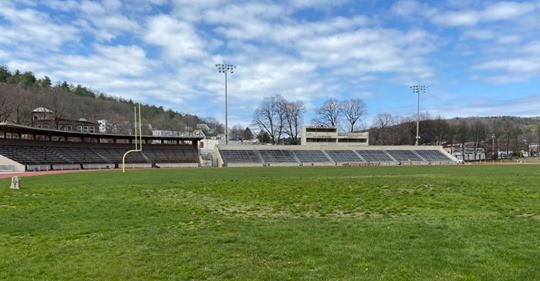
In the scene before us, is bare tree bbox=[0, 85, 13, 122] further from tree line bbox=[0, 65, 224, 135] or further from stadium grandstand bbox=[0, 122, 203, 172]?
stadium grandstand bbox=[0, 122, 203, 172]

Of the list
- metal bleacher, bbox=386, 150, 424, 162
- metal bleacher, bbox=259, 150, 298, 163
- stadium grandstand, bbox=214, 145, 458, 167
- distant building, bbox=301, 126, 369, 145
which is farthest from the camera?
distant building, bbox=301, 126, 369, 145

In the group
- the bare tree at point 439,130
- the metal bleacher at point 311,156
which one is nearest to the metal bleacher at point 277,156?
the metal bleacher at point 311,156

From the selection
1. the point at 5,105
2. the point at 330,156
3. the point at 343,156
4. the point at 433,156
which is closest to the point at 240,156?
the point at 330,156

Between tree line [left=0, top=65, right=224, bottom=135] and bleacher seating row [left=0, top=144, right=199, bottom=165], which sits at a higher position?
tree line [left=0, top=65, right=224, bottom=135]

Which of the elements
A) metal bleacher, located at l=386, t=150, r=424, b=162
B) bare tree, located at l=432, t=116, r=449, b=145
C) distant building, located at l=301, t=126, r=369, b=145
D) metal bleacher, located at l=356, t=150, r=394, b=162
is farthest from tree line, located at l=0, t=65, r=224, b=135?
bare tree, located at l=432, t=116, r=449, b=145

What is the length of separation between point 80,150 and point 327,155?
50.7m

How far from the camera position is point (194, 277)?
19.2 ft

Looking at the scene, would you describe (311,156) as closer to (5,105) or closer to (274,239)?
(5,105)

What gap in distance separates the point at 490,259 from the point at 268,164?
66.3m

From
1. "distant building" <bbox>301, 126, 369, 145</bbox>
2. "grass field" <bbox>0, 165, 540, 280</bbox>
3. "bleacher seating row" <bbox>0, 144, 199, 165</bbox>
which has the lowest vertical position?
"grass field" <bbox>0, 165, 540, 280</bbox>

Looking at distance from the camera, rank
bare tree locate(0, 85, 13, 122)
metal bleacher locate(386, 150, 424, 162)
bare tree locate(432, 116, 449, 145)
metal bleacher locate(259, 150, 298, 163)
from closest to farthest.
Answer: bare tree locate(0, 85, 13, 122) < metal bleacher locate(259, 150, 298, 163) < metal bleacher locate(386, 150, 424, 162) < bare tree locate(432, 116, 449, 145)

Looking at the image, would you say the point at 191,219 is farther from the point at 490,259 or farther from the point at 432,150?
the point at 432,150

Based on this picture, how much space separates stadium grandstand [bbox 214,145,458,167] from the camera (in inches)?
2950

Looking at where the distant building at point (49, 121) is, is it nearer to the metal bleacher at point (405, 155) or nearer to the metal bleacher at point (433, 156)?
the metal bleacher at point (405, 155)
